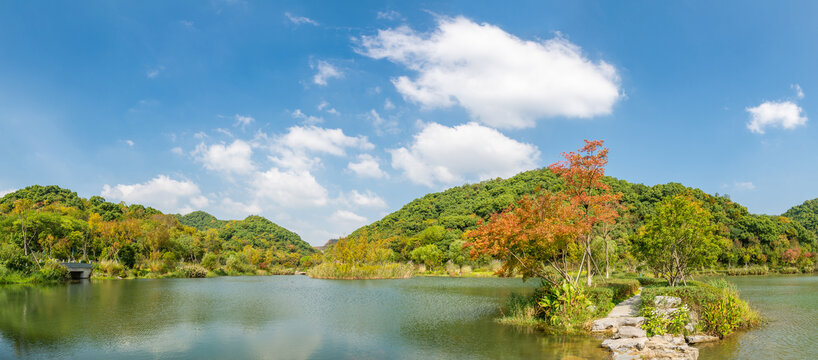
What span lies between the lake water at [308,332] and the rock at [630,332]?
894 millimetres

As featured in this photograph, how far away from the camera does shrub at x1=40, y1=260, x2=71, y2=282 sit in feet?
130

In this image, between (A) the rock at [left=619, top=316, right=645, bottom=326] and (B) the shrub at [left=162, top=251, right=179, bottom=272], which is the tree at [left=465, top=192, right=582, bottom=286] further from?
(B) the shrub at [left=162, top=251, right=179, bottom=272]

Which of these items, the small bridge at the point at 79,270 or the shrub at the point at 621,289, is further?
the small bridge at the point at 79,270

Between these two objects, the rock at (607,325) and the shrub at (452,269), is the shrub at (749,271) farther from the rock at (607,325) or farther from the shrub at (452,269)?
the rock at (607,325)

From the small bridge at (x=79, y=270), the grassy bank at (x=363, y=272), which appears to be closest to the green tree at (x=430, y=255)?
the grassy bank at (x=363, y=272)

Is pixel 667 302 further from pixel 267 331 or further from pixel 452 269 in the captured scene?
pixel 452 269

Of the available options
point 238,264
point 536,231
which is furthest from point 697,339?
point 238,264

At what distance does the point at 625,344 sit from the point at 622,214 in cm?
6385

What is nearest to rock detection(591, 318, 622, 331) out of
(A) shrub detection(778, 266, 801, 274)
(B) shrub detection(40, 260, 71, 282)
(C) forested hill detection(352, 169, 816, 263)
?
(C) forested hill detection(352, 169, 816, 263)

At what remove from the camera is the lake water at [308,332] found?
1224 cm

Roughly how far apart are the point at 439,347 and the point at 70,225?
58761mm

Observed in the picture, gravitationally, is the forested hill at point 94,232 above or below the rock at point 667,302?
above

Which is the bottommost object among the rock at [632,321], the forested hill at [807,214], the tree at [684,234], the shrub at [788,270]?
the shrub at [788,270]

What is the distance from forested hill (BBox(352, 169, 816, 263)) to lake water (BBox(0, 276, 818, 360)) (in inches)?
1140
